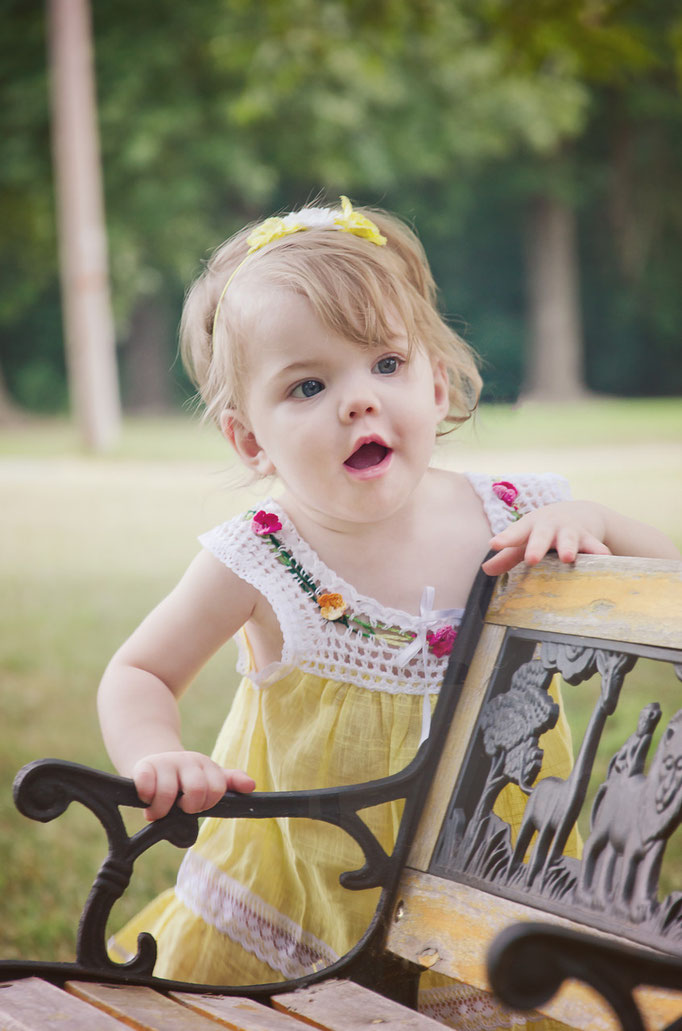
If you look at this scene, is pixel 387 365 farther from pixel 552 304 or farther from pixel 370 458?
pixel 552 304

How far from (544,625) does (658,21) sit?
18304 millimetres

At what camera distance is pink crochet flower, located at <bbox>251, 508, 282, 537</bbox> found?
5.12ft

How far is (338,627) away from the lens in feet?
4.97

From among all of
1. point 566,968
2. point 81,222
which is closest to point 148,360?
point 81,222

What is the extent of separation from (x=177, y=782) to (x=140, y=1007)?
25 cm

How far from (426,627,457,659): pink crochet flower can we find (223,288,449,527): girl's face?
0.60 feet

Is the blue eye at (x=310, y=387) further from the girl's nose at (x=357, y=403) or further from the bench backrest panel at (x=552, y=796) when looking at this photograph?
the bench backrest panel at (x=552, y=796)

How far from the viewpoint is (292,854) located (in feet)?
5.00

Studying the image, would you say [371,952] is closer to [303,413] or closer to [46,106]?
[303,413]

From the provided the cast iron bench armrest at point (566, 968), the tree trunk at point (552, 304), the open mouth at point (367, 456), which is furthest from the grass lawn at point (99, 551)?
the tree trunk at point (552, 304)

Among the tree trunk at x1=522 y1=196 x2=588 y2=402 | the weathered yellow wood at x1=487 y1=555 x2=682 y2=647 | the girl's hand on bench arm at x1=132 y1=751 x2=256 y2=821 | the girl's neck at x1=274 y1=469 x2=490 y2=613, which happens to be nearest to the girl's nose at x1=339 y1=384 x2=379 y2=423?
the girl's neck at x1=274 y1=469 x2=490 y2=613

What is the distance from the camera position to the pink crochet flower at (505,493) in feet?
5.35

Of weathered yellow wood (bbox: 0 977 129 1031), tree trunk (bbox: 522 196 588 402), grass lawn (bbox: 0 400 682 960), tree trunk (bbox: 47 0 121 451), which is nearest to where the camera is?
weathered yellow wood (bbox: 0 977 129 1031)

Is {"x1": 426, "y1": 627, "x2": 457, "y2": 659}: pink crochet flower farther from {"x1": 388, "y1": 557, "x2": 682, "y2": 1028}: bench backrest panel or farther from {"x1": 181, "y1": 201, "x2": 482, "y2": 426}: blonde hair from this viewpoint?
{"x1": 181, "y1": 201, "x2": 482, "y2": 426}: blonde hair
